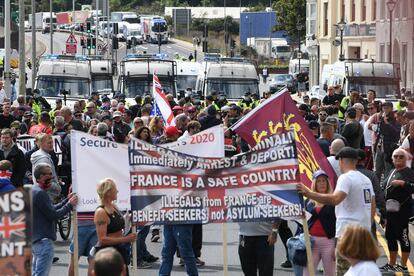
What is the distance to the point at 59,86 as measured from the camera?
4228cm

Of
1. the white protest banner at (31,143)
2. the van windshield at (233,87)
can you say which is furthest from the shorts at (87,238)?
the van windshield at (233,87)

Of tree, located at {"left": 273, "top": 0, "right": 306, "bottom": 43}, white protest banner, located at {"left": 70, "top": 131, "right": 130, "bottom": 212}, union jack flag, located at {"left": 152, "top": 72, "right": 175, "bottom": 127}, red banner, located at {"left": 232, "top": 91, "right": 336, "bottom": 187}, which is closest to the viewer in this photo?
white protest banner, located at {"left": 70, "top": 131, "right": 130, "bottom": 212}

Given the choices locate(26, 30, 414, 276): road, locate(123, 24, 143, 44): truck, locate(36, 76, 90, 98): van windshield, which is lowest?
locate(26, 30, 414, 276): road

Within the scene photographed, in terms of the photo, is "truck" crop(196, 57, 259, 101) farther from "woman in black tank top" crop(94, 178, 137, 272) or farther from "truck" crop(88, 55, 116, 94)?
"woman in black tank top" crop(94, 178, 137, 272)

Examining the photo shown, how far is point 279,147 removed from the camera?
12.3m

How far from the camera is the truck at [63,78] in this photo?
4219 centimetres

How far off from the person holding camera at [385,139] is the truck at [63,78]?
61.5 ft

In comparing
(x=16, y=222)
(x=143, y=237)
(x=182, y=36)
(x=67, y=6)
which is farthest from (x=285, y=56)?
(x=16, y=222)

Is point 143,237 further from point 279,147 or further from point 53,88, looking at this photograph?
point 53,88

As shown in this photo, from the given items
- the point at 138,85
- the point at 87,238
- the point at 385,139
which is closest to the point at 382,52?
the point at 138,85

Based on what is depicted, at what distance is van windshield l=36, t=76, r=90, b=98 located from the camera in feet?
138

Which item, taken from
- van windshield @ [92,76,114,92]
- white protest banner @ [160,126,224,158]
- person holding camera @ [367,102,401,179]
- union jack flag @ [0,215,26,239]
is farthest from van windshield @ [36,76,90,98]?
union jack flag @ [0,215,26,239]

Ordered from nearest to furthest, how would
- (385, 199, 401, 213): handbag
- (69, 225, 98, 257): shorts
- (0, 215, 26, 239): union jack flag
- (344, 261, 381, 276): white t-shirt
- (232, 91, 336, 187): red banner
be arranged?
1. (0, 215, 26, 239): union jack flag
2. (344, 261, 381, 276): white t-shirt
3. (232, 91, 336, 187): red banner
4. (69, 225, 98, 257): shorts
5. (385, 199, 401, 213): handbag

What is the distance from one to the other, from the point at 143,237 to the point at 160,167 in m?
4.26
